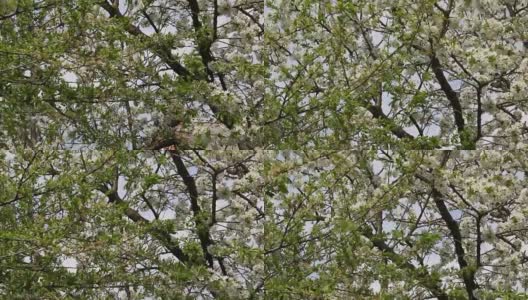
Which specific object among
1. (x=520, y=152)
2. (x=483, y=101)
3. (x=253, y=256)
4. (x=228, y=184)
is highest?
(x=483, y=101)

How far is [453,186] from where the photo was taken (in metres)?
3.22

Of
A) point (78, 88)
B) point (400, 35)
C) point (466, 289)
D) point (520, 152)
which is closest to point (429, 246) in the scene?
point (466, 289)

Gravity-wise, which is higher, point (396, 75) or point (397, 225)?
point (396, 75)

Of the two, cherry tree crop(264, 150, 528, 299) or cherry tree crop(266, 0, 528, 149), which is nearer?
cherry tree crop(264, 150, 528, 299)

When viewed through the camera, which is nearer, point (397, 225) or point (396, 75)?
point (397, 225)

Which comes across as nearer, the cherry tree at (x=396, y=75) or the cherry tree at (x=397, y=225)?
the cherry tree at (x=397, y=225)

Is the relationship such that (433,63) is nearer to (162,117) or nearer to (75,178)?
(162,117)

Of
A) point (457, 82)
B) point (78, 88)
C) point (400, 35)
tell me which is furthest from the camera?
point (457, 82)

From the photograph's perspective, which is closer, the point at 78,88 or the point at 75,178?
the point at 75,178

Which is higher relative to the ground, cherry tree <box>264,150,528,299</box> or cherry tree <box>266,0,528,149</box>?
cherry tree <box>266,0,528,149</box>

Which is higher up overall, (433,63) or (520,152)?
(433,63)

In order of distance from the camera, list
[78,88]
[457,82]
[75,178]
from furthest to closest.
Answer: [457,82] → [78,88] → [75,178]

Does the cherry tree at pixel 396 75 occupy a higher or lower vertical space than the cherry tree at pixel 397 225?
higher

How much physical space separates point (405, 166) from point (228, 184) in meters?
0.61
